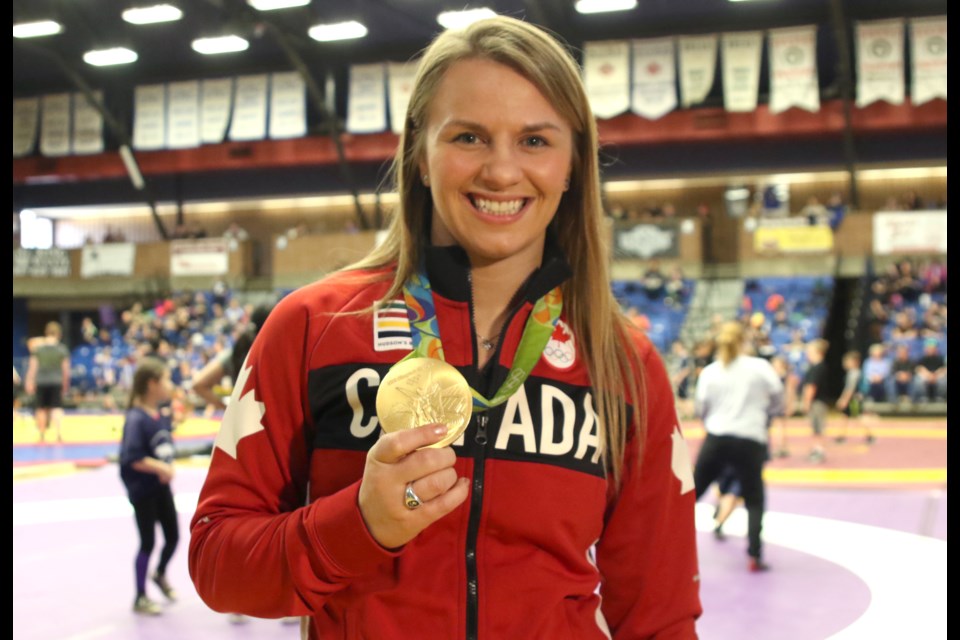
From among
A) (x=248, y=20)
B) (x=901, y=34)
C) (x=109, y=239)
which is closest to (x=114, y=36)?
(x=248, y=20)

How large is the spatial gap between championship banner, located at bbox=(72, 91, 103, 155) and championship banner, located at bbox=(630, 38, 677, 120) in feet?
46.4

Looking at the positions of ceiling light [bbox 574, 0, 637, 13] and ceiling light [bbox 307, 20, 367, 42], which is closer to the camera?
ceiling light [bbox 574, 0, 637, 13]

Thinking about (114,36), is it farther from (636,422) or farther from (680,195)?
(636,422)

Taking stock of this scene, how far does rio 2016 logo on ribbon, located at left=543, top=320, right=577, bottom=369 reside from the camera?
5.53 ft

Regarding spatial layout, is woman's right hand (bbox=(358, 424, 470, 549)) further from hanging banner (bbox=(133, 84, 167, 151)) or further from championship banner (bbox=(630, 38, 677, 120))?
hanging banner (bbox=(133, 84, 167, 151))

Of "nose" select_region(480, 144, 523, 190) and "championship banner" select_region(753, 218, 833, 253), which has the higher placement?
"championship banner" select_region(753, 218, 833, 253)

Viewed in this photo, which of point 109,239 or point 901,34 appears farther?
point 109,239

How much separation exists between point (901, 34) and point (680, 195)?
7.30 meters

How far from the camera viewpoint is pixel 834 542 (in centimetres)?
739

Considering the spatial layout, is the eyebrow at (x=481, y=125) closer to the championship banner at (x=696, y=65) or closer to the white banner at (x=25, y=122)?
the championship banner at (x=696, y=65)

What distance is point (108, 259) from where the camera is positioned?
2648cm

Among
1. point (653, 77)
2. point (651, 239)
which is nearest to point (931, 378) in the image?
point (651, 239)

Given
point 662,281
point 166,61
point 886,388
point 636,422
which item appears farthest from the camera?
point 166,61

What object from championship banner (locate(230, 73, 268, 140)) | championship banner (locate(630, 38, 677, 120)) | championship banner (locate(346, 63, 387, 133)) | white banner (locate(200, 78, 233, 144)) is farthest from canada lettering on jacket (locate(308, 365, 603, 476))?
white banner (locate(200, 78, 233, 144))
